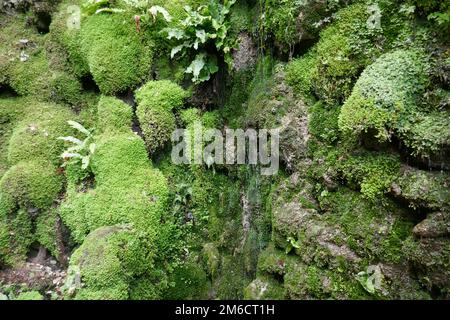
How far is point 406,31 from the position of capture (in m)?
4.63

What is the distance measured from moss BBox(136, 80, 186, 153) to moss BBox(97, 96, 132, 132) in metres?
0.26

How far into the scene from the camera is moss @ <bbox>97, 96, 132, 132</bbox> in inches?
270

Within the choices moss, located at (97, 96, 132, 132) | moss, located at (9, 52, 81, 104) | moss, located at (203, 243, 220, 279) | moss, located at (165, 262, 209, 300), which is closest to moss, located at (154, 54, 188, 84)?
moss, located at (97, 96, 132, 132)

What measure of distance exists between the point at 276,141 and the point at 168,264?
2.82 metres

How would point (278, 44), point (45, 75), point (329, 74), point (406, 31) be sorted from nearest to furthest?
1. point (406, 31)
2. point (329, 74)
3. point (278, 44)
4. point (45, 75)

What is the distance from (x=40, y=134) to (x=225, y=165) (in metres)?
3.74

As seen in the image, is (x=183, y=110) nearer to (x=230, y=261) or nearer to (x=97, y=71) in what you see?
(x=97, y=71)

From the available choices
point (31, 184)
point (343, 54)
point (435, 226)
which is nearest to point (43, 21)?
point (31, 184)

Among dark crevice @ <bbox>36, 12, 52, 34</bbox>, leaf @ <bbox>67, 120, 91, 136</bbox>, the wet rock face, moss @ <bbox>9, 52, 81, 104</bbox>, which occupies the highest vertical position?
dark crevice @ <bbox>36, 12, 52, 34</bbox>

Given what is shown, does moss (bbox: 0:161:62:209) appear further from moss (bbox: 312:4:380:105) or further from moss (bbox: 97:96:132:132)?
moss (bbox: 312:4:380:105)

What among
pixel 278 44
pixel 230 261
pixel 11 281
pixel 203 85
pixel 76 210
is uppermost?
pixel 278 44

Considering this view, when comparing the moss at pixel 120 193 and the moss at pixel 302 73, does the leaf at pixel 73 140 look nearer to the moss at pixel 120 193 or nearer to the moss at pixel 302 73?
the moss at pixel 120 193

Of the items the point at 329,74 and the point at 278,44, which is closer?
the point at 329,74
